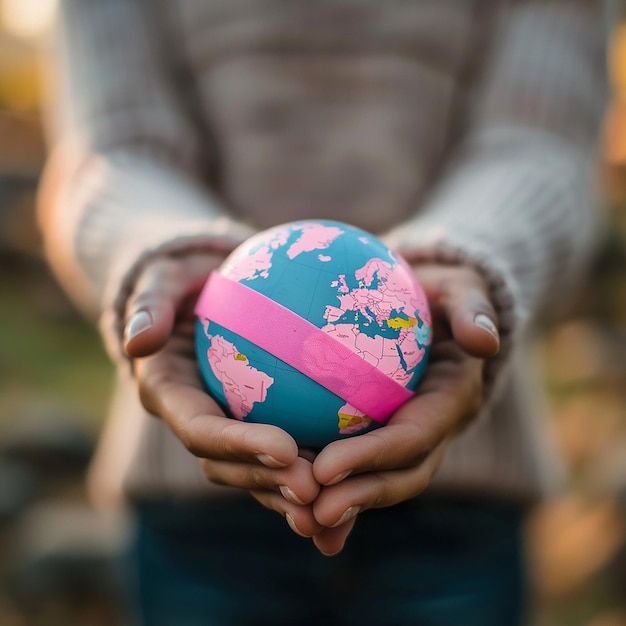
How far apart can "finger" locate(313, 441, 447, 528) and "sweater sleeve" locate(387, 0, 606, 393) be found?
21.2 inches

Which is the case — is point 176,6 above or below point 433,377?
above

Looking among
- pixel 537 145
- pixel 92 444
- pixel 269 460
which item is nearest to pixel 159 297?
pixel 269 460

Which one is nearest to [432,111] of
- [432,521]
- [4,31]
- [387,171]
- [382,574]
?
[387,171]

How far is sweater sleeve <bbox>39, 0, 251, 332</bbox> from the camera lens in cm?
175

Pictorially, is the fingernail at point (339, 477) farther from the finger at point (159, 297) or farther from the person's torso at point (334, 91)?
the person's torso at point (334, 91)

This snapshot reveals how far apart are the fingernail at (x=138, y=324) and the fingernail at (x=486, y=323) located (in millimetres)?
517

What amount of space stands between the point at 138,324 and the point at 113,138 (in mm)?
847

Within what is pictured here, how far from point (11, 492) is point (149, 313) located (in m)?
3.25

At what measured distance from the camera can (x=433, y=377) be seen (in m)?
1.35

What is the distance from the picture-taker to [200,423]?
112cm

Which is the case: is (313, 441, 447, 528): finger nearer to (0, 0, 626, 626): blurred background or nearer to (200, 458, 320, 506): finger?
(200, 458, 320, 506): finger

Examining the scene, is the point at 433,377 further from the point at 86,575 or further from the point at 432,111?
the point at 86,575

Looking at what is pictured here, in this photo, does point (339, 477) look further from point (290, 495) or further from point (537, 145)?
point (537, 145)

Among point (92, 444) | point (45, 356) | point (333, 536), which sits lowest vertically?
point (45, 356)
